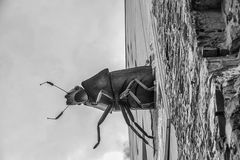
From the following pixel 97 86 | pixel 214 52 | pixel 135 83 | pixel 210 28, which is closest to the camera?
pixel 214 52

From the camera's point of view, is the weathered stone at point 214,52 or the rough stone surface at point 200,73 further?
the weathered stone at point 214,52

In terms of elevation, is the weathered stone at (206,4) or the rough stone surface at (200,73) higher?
the weathered stone at (206,4)

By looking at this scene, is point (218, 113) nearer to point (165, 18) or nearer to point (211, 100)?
point (211, 100)

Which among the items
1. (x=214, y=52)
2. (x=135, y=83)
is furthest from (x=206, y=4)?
(x=135, y=83)

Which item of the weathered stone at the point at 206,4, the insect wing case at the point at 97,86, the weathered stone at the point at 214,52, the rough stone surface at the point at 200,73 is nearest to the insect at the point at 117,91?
the insect wing case at the point at 97,86

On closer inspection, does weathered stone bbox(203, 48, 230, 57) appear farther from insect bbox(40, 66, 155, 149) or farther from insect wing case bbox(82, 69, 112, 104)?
insect wing case bbox(82, 69, 112, 104)

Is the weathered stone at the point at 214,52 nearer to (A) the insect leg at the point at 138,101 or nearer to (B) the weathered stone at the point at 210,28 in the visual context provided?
(B) the weathered stone at the point at 210,28

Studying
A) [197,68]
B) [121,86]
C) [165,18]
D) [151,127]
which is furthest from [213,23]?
[151,127]

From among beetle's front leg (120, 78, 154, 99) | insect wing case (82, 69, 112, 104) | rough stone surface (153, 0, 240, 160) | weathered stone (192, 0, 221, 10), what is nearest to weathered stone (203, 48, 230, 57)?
rough stone surface (153, 0, 240, 160)

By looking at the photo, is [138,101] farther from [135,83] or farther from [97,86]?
[97,86]
